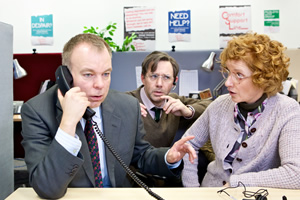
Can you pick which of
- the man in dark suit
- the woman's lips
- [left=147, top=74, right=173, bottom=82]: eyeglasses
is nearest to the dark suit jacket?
the man in dark suit

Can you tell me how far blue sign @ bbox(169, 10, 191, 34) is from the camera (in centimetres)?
383

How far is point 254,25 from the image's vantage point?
383 centimetres

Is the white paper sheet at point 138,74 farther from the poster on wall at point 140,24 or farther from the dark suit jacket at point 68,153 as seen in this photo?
the dark suit jacket at point 68,153

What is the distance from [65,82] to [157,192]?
1.60ft

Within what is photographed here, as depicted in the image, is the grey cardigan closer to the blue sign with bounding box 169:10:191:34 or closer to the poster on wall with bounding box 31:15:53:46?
the blue sign with bounding box 169:10:191:34

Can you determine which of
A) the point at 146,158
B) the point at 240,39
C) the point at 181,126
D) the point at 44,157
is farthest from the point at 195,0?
the point at 44,157

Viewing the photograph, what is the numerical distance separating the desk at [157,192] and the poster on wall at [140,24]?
2.81 m

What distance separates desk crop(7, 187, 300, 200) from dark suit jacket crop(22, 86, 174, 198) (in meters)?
0.05

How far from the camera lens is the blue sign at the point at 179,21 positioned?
151 inches

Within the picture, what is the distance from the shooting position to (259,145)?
1335 millimetres

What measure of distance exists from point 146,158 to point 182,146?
0.25 m

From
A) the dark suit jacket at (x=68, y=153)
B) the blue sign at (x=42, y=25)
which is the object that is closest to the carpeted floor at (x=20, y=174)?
the blue sign at (x=42, y=25)

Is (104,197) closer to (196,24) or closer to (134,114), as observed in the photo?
(134,114)

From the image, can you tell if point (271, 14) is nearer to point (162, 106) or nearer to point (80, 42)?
point (162, 106)
